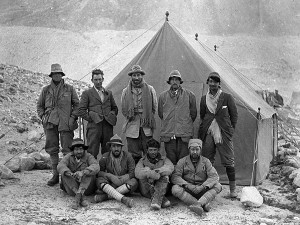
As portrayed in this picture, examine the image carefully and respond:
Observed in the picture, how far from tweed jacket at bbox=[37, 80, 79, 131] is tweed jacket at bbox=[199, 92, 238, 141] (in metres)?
1.69

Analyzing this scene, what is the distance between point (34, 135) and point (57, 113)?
403 cm

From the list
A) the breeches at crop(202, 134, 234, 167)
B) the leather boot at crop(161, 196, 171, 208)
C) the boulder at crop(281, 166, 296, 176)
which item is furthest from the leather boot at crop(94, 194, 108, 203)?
the boulder at crop(281, 166, 296, 176)

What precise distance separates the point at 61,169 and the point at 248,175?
274 centimetres

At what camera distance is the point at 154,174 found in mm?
4824

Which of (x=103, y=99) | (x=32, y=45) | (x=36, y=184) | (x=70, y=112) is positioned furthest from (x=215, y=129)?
(x=32, y=45)

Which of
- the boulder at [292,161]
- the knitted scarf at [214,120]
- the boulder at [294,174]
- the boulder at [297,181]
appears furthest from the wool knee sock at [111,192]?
the boulder at [292,161]

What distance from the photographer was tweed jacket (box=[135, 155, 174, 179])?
4871mm

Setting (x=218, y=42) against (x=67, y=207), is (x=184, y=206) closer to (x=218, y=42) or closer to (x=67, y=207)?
(x=67, y=207)

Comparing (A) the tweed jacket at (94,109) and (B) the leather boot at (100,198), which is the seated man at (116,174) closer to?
(B) the leather boot at (100,198)

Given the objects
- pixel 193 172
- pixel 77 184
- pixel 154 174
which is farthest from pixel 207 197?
pixel 77 184

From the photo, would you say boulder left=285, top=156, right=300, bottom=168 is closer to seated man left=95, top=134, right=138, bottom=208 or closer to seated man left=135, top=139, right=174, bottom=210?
seated man left=135, top=139, right=174, bottom=210

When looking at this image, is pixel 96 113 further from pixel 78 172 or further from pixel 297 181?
pixel 297 181

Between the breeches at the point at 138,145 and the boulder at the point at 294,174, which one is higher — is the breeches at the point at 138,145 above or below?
above

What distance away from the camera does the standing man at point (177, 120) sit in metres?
5.36
